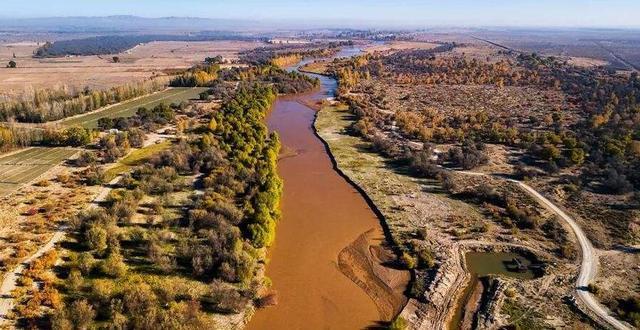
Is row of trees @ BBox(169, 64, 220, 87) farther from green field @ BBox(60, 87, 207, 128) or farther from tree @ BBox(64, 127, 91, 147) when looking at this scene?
tree @ BBox(64, 127, 91, 147)

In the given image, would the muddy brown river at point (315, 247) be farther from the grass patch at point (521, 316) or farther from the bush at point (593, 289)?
the bush at point (593, 289)

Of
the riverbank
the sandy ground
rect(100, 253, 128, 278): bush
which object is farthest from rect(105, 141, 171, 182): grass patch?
the sandy ground

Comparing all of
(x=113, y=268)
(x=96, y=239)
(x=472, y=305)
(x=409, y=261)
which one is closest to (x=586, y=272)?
(x=472, y=305)

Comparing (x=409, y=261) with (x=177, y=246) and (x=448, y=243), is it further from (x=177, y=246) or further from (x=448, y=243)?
(x=177, y=246)

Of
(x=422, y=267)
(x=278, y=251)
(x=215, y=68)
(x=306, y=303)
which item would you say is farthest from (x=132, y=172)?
(x=215, y=68)

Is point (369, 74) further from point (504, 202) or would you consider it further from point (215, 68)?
point (504, 202)

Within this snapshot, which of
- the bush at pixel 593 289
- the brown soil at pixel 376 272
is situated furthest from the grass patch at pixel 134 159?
the bush at pixel 593 289
